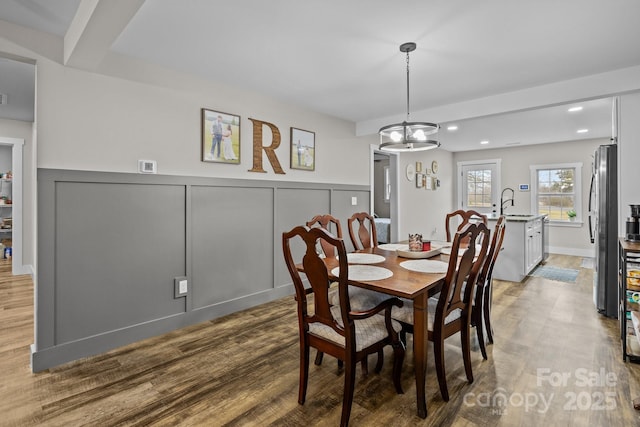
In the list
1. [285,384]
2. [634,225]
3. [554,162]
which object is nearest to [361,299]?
[285,384]

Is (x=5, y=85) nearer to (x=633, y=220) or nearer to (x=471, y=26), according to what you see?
(x=471, y=26)

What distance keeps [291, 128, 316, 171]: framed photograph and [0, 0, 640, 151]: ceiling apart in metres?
0.50

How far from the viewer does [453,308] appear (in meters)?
1.94

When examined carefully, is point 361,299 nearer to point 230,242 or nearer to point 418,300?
point 418,300

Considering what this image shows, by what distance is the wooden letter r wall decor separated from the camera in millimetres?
3523

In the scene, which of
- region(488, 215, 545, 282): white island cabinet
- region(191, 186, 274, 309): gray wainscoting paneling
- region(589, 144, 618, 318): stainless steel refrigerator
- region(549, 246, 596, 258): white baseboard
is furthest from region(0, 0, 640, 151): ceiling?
region(549, 246, 596, 258): white baseboard

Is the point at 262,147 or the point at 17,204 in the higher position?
the point at 262,147

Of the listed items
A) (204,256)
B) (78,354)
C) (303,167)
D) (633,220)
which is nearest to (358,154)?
(303,167)

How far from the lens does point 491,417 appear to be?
1.75 metres

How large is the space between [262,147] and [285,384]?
7.90ft

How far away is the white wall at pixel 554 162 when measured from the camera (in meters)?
6.37

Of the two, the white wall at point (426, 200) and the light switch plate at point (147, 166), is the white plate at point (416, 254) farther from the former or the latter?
the white wall at point (426, 200)

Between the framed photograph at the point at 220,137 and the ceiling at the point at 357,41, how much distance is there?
1.13 feet

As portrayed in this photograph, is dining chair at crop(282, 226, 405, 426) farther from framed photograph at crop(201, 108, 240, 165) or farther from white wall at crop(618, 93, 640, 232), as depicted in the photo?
white wall at crop(618, 93, 640, 232)
